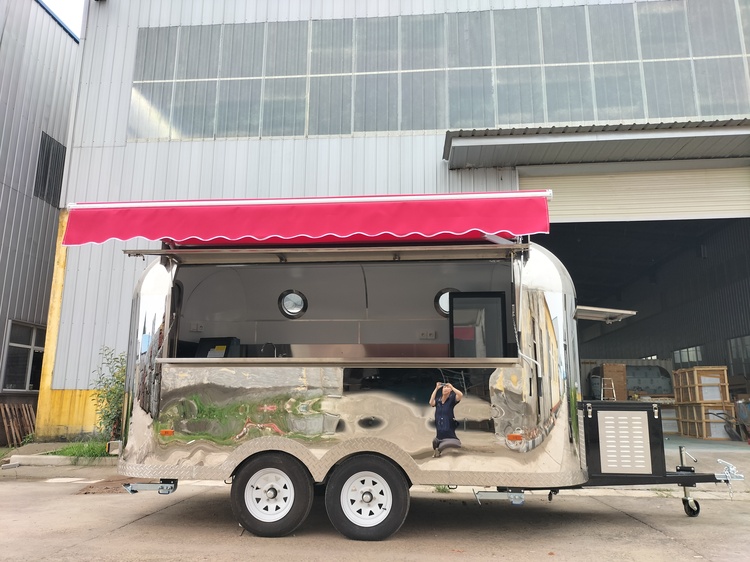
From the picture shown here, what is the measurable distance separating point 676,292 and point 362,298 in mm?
17039

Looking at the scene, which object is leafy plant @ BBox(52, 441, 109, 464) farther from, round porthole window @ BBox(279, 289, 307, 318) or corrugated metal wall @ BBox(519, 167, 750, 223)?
corrugated metal wall @ BBox(519, 167, 750, 223)

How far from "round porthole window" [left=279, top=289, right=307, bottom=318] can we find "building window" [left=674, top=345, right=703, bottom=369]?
16485 millimetres

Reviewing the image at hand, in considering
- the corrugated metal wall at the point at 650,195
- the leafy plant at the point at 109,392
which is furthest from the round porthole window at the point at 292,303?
the corrugated metal wall at the point at 650,195

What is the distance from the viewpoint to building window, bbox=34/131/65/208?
15.0 metres

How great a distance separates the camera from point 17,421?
13.6 m

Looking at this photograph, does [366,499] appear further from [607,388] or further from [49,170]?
[49,170]

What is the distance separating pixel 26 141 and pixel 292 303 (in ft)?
36.7

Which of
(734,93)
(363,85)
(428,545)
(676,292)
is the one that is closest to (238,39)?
(363,85)

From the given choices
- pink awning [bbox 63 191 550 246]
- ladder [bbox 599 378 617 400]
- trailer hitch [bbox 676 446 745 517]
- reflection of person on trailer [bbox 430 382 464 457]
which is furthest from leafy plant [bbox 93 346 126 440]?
trailer hitch [bbox 676 446 745 517]

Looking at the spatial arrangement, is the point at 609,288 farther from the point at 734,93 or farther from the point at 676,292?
the point at 734,93

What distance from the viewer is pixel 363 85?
1248 centimetres

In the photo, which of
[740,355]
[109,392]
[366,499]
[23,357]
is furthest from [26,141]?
[740,355]

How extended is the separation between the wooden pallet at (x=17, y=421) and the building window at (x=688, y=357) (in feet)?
65.1

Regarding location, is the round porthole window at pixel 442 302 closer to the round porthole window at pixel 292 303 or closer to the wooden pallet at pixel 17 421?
the round porthole window at pixel 292 303
